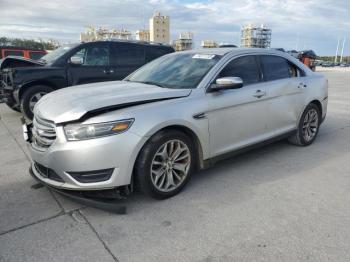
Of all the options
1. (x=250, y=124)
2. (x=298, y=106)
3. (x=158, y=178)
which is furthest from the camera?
(x=298, y=106)

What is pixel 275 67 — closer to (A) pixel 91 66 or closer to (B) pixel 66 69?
(A) pixel 91 66

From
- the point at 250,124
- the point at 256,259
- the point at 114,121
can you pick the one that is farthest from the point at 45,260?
the point at 250,124

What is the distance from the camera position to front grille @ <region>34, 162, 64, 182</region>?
125 inches

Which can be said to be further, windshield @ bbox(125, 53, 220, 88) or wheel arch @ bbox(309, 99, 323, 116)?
wheel arch @ bbox(309, 99, 323, 116)

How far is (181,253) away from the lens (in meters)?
2.61

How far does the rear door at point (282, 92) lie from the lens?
4.61 meters

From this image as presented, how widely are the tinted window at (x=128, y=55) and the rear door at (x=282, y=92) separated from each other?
4.44 meters

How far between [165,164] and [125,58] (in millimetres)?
5472

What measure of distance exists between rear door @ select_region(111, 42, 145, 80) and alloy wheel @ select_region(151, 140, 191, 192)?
500 centimetres

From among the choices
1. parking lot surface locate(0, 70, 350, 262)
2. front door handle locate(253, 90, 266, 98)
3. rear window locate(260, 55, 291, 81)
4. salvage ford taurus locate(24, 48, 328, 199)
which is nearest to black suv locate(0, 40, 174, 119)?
parking lot surface locate(0, 70, 350, 262)

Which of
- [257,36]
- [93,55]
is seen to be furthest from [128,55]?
[257,36]

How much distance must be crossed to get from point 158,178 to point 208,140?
2.52ft

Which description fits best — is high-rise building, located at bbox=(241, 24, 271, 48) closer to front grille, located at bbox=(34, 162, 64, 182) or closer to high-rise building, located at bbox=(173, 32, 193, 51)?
high-rise building, located at bbox=(173, 32, 193, 51)

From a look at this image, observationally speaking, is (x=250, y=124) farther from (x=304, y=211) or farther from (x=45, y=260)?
(x=45, y=260)
